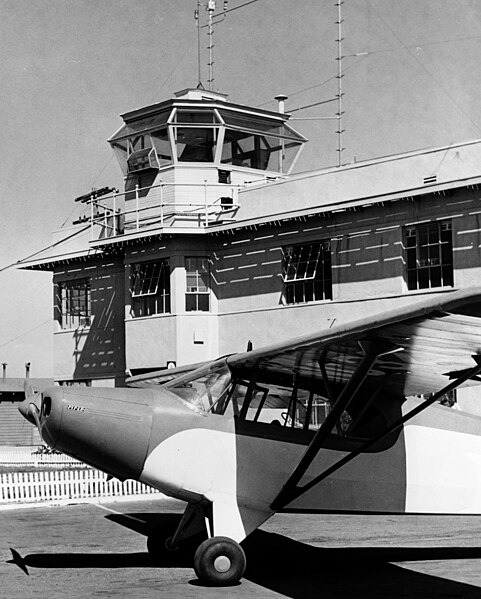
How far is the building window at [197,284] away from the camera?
94.3 ft

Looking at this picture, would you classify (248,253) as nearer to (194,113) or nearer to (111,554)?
(194,113)

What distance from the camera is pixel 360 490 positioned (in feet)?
37.0

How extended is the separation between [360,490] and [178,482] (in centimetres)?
214

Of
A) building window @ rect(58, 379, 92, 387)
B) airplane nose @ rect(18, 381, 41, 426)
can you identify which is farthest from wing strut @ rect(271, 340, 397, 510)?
building window @ rect(58, 379, 92, 387)

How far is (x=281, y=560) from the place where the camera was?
12.2 m

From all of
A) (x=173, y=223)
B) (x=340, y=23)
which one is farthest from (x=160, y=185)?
(x=340, y=23)

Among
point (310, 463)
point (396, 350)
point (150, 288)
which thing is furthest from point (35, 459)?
point (396, 350)

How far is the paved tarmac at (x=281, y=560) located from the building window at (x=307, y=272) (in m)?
9.07

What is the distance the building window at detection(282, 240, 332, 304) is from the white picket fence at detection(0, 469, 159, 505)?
6.76 metres

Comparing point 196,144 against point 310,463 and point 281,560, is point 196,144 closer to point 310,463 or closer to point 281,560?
point 281,560

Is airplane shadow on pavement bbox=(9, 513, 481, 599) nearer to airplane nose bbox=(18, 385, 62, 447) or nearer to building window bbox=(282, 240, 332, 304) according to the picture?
airplane nose bbox=(18, 385, 62, 447)

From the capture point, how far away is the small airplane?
1012 cm

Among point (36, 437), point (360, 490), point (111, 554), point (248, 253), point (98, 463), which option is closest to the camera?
point (98, 463)

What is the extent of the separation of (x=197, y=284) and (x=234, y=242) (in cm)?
178
